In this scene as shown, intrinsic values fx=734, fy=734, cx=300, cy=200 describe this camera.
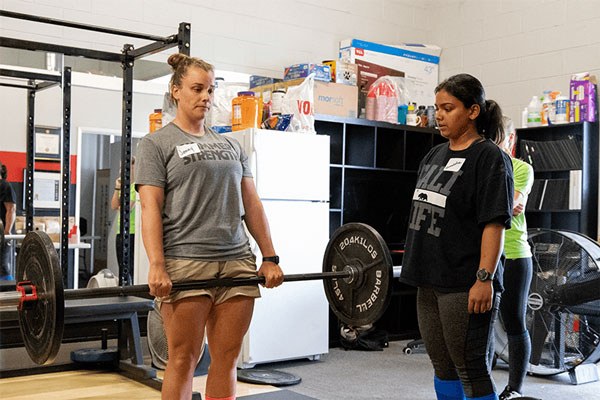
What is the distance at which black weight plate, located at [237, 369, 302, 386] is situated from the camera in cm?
396

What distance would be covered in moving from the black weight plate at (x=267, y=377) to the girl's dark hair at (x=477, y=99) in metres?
2.08

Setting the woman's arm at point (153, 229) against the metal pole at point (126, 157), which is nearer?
the woman's arm at point (153, 229)

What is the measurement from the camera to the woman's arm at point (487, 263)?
2.16 m

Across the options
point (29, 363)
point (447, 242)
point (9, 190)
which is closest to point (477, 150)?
point (447, 242)

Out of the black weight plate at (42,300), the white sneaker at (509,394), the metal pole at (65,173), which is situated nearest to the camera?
the black weight plate at (42,300)

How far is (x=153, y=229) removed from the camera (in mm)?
2162

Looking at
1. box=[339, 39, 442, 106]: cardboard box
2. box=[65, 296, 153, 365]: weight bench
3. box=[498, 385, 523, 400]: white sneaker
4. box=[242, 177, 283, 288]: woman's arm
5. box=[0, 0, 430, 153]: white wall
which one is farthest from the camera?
box=[339, 39, 442, 106]: cardboard box

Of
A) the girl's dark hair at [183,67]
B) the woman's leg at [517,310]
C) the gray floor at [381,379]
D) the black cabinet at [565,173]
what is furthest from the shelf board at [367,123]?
the girl's dark hair at [183,67]

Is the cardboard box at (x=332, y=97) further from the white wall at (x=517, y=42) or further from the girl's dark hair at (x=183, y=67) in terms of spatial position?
the girl's dark hair at (x=183, y=67)

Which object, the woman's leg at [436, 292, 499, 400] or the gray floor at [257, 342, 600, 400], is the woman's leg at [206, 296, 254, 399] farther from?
the gray floor at [257, 342, 600, 400]

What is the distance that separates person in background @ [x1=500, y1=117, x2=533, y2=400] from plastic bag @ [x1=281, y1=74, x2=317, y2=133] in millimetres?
1572

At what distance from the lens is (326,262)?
114 inches

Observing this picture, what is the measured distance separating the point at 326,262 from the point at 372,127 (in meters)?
2.65

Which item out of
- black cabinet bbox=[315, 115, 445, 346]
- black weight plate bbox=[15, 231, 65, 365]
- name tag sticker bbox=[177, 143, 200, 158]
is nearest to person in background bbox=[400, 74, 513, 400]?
name tag sticker bbox=[177, 143, 200, 158]
